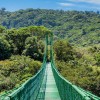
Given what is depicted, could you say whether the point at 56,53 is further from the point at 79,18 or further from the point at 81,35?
the point at 79,18

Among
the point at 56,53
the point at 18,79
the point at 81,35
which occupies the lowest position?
the point at 18,79

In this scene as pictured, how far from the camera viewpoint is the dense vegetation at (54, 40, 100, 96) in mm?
42219

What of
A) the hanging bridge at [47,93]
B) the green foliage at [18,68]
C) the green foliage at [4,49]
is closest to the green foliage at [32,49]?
the green foliage at [4,49]

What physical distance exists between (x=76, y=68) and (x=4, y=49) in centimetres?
1026

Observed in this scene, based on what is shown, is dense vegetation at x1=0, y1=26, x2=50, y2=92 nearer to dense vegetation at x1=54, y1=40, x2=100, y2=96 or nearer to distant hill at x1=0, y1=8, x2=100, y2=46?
dense vegetation at x1=54, y1=40, x2=100, y2=96

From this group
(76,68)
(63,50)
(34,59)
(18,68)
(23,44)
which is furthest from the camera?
(23,44)

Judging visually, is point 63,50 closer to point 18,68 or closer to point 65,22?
point 18,68

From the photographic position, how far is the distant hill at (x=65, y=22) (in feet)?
409

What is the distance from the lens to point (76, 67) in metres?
49.5

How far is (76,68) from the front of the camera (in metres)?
48.6

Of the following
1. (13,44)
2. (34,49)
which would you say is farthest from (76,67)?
(13,44)

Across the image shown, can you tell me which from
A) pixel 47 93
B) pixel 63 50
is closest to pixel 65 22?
pixel 63 50

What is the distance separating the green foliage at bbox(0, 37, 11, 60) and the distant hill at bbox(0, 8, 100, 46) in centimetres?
5903

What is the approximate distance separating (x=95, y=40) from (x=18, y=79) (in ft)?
251
